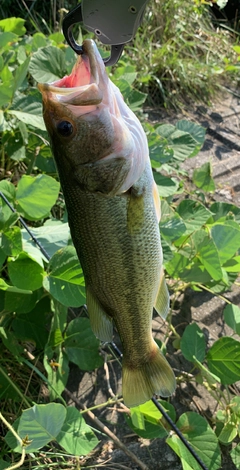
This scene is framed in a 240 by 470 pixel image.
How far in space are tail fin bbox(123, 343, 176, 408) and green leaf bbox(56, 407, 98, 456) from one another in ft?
1.03

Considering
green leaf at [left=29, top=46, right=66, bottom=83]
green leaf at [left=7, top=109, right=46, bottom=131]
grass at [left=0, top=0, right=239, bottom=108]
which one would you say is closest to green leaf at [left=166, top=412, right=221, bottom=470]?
green leaf at [left=7, top=109, right=46, bottom=131]

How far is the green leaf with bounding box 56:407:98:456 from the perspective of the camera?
134 centimetres

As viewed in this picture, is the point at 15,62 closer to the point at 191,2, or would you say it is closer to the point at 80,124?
the point at 80,124

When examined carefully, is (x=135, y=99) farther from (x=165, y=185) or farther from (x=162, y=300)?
(x=162, y=300)

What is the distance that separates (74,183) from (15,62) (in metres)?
1.66

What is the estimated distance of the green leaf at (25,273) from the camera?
1.36m

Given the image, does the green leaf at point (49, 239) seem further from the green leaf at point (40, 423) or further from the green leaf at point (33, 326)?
the green leaf at point (40, 423)

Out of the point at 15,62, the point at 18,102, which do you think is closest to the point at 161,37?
the point at 15,62

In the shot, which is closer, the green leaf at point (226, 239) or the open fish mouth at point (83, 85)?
the open fish mouth at point (83, 85)

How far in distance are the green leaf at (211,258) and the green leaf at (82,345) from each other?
1.66ft

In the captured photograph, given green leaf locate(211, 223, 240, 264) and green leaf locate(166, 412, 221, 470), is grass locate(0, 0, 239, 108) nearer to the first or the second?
green leaf locate(211, 223, 240, 264)

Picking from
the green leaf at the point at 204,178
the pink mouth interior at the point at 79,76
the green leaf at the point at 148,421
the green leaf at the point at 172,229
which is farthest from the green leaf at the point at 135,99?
the green leaf at the point at 148,421

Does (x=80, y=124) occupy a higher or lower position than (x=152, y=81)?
higher

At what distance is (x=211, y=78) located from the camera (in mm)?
4070
